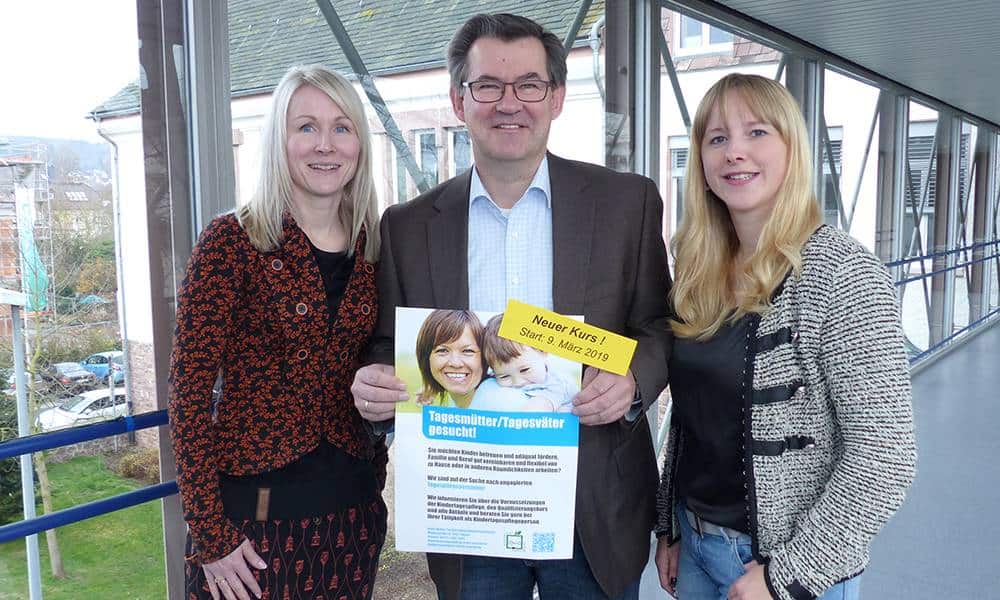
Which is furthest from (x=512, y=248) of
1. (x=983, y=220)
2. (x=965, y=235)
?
(x=983, y=220)

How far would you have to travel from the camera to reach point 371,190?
1.70 meters

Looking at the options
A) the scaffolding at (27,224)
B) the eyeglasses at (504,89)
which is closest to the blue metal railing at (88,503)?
the scaffolding at (27,224)

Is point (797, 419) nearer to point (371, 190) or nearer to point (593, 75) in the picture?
point (371, 190)

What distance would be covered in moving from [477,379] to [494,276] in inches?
10.7

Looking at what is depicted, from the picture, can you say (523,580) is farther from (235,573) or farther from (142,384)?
(142,384)

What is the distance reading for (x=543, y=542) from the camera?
1.48m

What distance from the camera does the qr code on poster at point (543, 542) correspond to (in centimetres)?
148

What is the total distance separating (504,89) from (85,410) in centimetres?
135

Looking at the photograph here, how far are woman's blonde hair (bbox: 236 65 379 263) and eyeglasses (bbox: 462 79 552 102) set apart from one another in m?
0.25

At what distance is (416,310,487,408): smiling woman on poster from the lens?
1.43 m

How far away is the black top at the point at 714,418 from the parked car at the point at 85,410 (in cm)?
148

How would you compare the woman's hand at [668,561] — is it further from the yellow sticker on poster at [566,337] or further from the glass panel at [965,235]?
the glass panel at [965,235]

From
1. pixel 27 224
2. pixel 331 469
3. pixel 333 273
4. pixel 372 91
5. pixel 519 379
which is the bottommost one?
pixel 331 469

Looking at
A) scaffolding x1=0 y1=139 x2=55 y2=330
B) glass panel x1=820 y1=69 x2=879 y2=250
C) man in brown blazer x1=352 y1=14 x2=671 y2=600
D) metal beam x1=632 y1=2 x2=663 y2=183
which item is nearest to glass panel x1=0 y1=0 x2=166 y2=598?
scaffolding x1=0 y1=139 x2=55 y2=330
